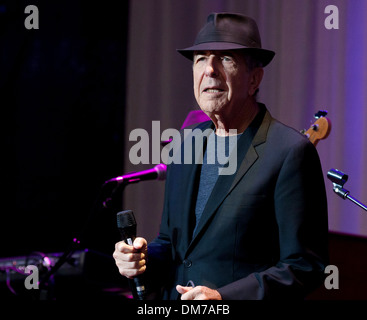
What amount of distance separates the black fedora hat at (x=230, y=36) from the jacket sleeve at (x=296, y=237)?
374 mm

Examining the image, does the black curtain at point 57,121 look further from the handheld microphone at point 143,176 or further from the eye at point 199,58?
the eye at point 199,58

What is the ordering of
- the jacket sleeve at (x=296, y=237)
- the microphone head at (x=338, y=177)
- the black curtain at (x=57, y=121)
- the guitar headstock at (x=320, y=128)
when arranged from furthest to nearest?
the black curtain at (x=57, y=121) → the guitar headstock at (x=320, y=128) → the microphone head at (x=338, y=177) → the jacket sleeve at (x=296, y=237)

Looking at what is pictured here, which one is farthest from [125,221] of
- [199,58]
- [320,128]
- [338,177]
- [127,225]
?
[320,128]

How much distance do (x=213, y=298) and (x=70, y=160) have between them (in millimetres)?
2934

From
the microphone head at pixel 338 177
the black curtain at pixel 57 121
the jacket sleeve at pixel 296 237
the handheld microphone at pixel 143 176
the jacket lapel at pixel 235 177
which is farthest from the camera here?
the black curtain at pixel 57 121

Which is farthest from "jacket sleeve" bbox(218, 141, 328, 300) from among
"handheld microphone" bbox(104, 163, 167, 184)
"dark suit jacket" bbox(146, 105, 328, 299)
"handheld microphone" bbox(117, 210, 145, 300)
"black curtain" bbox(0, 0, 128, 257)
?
"black curtain" bbox(0, 0, 128, 257)

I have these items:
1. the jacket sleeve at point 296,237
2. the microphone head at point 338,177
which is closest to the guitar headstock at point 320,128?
the microphone head at point 338,177

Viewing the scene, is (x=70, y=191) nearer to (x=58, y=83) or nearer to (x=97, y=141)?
(x=97, y=141)

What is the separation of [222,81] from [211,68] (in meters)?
0.06

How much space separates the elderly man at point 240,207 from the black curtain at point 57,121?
240 centimetres

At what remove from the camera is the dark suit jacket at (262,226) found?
1464 mm

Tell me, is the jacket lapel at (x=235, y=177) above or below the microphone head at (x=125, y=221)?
above

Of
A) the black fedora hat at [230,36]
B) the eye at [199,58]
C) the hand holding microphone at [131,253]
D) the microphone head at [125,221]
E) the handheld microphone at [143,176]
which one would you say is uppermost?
the black fedora hat at [230,36]

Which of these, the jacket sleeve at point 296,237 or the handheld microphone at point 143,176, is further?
the handheld microphone at point 143,176
